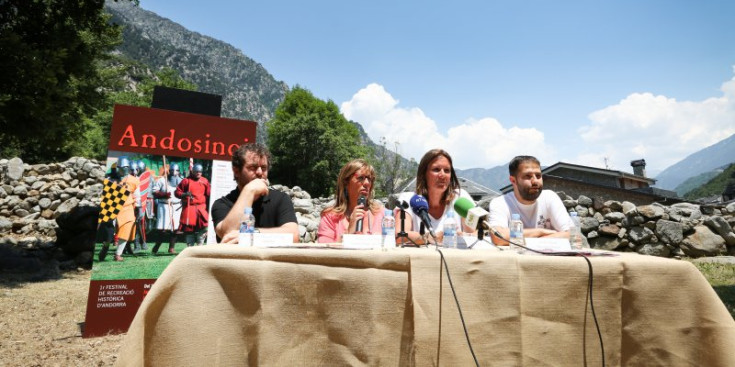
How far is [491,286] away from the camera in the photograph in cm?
164

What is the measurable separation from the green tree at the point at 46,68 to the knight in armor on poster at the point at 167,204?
4794 millimetres

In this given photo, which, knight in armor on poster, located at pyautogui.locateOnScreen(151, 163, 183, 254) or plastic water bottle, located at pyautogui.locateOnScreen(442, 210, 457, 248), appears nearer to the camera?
plastic water bottle, located at pyautogui.locateOnScreen(442, 210, 457, 248)

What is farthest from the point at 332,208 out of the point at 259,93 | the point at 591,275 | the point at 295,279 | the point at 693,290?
the point at 259,93

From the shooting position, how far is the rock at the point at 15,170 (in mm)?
11898

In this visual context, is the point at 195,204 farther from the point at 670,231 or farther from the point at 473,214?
the point at 670,231

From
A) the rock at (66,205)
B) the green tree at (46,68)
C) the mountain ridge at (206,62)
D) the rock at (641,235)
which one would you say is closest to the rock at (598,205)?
the rock at (641,235)

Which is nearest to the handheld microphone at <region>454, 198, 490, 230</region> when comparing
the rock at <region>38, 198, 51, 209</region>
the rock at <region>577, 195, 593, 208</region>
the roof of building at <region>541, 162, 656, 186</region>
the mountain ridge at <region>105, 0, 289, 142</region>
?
the rock at <region>577, 195, 593, 208</region>

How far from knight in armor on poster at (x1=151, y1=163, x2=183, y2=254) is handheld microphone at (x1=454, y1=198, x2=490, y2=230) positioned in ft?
11.0

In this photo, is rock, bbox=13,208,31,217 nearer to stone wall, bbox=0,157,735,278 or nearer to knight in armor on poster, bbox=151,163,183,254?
stone wall, bbox=0,157,735,278

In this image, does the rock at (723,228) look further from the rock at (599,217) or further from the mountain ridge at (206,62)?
the mountain ridge at (206,62)

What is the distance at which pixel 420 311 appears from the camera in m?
1.59

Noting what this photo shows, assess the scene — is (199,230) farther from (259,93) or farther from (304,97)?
(259,93)

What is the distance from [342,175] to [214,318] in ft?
6.51

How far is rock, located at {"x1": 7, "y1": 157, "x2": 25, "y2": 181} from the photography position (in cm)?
1190
